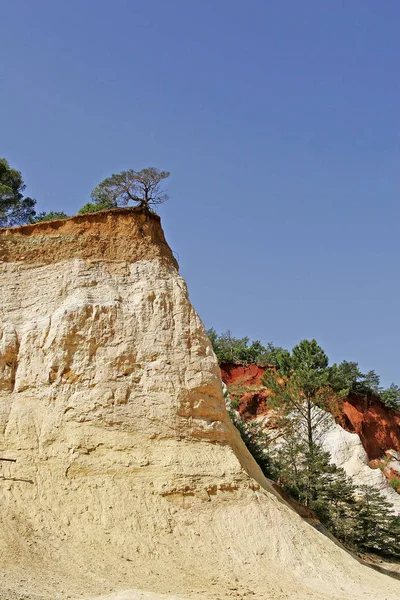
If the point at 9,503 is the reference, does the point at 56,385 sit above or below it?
above

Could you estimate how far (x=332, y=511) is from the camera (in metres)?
30.2

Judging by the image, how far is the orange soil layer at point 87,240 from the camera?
22.3 meters

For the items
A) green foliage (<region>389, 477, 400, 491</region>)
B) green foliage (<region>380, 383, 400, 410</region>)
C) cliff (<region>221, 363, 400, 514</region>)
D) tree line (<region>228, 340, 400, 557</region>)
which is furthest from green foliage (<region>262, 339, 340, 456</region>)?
green foliage (<region>380, 383, 400, 410</region>)

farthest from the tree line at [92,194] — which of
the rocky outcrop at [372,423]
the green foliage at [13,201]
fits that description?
the rocky outcrop at [372,423]

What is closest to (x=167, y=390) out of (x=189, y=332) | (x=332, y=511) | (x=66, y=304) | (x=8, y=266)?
(x=189, y=332)

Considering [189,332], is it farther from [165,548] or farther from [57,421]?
[165,548]

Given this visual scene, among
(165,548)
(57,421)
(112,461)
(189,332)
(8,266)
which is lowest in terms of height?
(165,548)

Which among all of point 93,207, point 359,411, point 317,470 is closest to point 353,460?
point 317,470

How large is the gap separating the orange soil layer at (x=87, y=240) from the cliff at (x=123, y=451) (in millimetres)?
51

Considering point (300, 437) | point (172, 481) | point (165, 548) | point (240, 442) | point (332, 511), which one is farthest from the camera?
point (300, 437)

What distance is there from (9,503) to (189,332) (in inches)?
295

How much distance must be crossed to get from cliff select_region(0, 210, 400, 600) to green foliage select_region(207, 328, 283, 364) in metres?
30.6

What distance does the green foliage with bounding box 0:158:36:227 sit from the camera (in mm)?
39766

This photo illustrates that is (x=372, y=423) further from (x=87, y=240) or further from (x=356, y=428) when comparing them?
(x=87, y=240)
